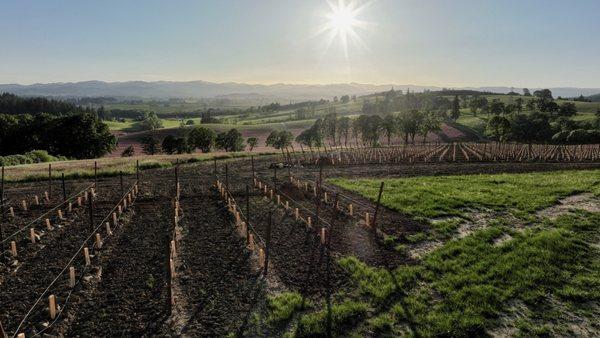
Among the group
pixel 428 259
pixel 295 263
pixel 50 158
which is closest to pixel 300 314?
pixel 295 263

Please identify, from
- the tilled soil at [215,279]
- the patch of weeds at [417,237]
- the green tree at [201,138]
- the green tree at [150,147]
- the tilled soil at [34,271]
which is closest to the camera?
the tilled soil at [215,279]

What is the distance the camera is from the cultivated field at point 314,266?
1316 centimetres

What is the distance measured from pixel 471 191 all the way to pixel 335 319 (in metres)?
22.8

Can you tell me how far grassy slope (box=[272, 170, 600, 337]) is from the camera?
12648mm

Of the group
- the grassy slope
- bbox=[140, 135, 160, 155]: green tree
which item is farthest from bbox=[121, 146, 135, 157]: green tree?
the grassy slope

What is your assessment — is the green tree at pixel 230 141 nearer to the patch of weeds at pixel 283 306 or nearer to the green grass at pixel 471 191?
the green grass at pixel 471 191

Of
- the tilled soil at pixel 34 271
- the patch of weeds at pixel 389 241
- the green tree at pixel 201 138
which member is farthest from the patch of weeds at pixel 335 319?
the green tree at pixel 201 138

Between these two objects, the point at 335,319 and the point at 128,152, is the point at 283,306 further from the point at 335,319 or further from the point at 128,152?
the point at 128,152

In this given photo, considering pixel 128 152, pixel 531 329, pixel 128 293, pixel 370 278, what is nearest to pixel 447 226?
pixel 370 278

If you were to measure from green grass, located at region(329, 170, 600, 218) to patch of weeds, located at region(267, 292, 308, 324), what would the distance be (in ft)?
43.3

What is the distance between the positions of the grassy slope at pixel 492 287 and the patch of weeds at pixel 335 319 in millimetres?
45

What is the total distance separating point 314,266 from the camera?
701 inches

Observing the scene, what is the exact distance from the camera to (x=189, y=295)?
15.3 m

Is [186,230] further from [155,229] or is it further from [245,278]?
[245,278]
